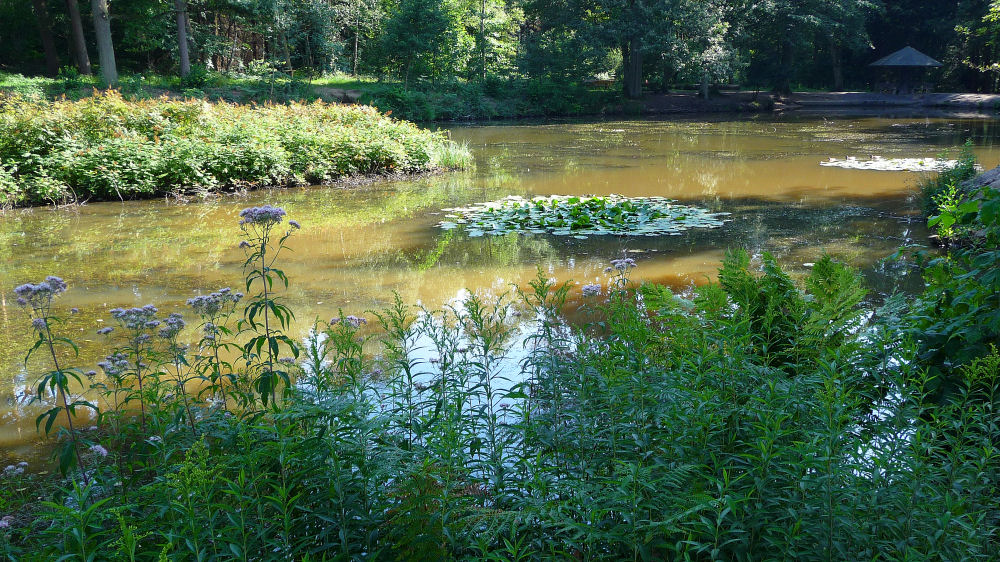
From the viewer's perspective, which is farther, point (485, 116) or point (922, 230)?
point (485, 116)

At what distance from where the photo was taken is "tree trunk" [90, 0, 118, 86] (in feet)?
77.9

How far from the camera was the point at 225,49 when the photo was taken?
34.4 metres

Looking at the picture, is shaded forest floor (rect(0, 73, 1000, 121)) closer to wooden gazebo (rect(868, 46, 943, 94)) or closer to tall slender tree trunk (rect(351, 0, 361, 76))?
wooden gazebo (rect(868, 46, 943, 94))

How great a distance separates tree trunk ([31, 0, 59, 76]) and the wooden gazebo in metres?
39.0

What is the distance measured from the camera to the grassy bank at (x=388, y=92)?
24875 millimetres

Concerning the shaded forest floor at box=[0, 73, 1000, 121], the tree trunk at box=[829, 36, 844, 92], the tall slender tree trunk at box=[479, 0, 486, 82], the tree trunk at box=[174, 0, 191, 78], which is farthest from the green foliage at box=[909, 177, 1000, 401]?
the tree trunk at box=[829, 36, 844, 92]

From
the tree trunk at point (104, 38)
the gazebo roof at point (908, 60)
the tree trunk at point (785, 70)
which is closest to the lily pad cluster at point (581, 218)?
the tree trunk at point (104, 38)

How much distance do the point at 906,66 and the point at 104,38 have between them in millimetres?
37412

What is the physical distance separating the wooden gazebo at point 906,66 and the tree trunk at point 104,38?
35.7 metres

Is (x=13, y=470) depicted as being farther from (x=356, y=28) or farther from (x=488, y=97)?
(x=356, y=28)

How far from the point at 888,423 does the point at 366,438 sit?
1.92m

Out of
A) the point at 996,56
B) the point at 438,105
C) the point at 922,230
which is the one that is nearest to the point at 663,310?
the point at 922,230

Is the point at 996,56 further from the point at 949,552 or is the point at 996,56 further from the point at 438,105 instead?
the point at 949,552

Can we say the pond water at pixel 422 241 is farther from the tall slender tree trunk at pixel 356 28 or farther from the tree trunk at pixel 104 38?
the tall slender tree trunk at pixel 356 28
